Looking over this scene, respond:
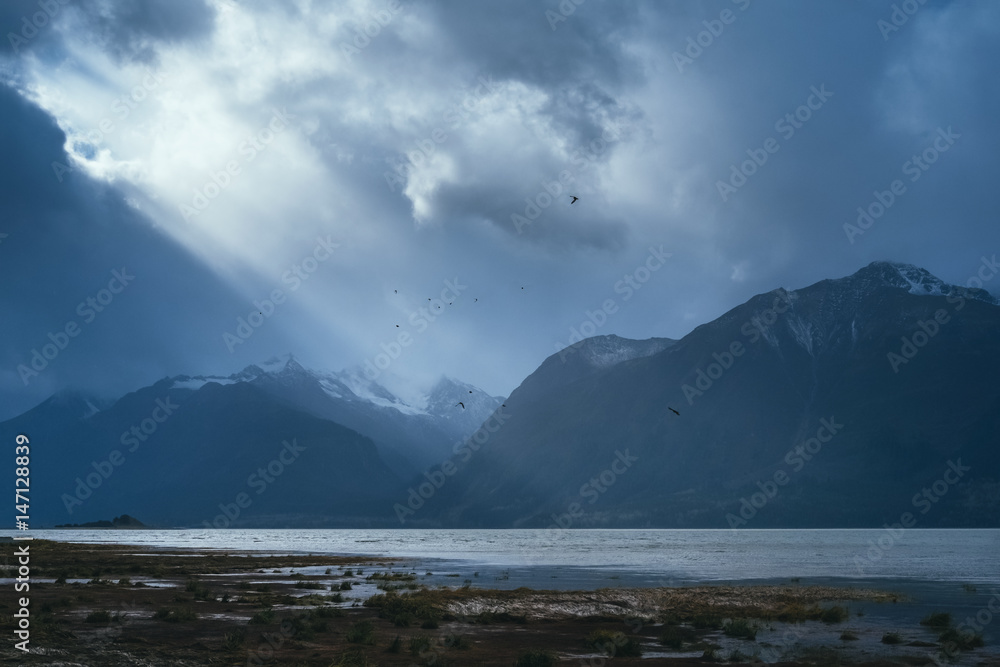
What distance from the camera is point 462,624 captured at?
161 feet

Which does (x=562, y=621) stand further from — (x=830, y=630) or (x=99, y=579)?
(x=99, y=579)

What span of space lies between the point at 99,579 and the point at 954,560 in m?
123

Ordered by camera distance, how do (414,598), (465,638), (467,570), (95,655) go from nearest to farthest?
(95,655)
(465,638)
(414,598)
(467,570)

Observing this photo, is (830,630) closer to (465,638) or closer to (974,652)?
(974,652)

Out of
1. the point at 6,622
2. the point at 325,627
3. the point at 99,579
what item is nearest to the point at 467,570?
the point at 99,579

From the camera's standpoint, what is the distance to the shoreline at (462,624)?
120ft

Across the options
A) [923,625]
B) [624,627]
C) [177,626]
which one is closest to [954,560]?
[923,625]

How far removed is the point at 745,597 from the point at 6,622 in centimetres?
5053

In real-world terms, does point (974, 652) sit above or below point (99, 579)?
above

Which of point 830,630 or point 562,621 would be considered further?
point 562,621

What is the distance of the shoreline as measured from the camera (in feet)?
120

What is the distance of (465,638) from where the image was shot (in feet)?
139

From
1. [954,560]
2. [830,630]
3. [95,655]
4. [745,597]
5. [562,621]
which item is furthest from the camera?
[954,560]

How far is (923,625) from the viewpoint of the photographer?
1956 inches
